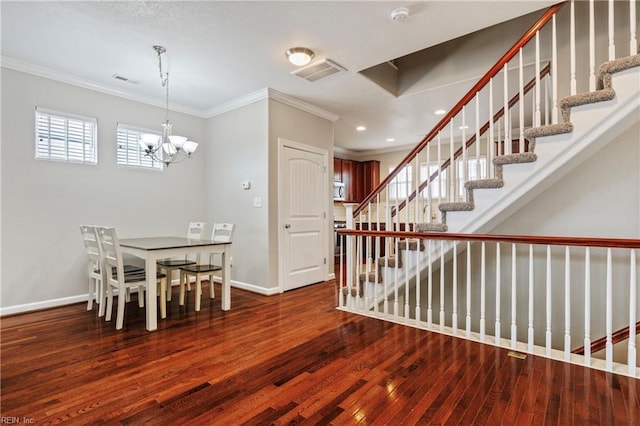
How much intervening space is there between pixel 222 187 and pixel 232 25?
8.39 ft

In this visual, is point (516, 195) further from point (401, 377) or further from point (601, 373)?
point (401, 377)

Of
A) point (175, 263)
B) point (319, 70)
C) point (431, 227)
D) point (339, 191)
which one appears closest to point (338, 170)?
point (339, 191)

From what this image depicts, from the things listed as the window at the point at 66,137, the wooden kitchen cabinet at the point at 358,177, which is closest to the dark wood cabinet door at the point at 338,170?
the wooden kitchen cabinet at the point at 358,177

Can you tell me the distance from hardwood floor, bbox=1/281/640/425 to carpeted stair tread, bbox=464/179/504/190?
4.43ft

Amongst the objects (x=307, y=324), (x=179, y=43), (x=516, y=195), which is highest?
(x=179, y=43)

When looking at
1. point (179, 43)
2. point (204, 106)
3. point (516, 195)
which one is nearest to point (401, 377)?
point (516, 195)

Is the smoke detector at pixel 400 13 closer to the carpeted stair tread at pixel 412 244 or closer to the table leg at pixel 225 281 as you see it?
the carpeted stair tread at pixel 412 244

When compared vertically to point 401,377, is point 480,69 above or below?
above

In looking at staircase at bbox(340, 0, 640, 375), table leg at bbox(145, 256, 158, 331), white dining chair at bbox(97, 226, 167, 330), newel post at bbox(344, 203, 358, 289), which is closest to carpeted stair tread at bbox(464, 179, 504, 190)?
staircase at bbox(340, 0, 640, 375)

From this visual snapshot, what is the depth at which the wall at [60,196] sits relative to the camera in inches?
136

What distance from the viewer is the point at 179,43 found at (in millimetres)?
3080

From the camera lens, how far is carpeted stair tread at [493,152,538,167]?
264cm

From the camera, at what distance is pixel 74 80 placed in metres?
3.86

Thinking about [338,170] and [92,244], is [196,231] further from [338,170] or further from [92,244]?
[338,170]
